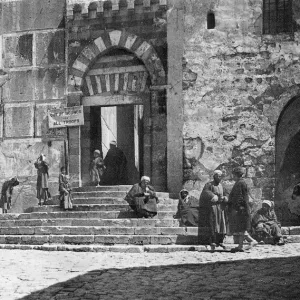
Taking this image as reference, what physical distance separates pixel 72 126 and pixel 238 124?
427cm

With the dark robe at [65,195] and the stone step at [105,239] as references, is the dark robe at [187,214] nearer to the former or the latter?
the stone step at [105,239]

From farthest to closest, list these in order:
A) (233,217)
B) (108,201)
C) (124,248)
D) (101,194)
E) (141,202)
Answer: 1. (101,194)
2. (108,201)
3. (141,202)
4. (124,248)
5. (233,217)

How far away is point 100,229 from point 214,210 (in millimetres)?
2454

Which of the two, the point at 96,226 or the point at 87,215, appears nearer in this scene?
the point at 96,226

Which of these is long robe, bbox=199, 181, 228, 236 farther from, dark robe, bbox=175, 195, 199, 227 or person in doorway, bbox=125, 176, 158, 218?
person in doorway, bbox=125, 176, 158, 218

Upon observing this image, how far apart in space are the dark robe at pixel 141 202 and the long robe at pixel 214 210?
169cm

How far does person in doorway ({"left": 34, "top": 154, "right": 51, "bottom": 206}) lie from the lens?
53.4 ft

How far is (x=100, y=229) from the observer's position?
12422mm

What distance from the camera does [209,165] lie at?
614 inches

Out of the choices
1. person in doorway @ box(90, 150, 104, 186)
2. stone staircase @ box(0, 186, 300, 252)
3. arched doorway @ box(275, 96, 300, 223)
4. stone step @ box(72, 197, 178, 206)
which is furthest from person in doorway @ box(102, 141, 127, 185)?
arched doorway @ box(275, 96, 300, 223)

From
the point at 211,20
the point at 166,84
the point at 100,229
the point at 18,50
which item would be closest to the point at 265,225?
the point at 100,229

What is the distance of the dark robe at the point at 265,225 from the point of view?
12062 mm

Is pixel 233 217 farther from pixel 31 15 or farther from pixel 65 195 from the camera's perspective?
pixel 31 15

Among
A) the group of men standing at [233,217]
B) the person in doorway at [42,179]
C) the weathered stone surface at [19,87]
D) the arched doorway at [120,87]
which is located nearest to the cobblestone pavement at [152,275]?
the group of men standing at [233,217]
